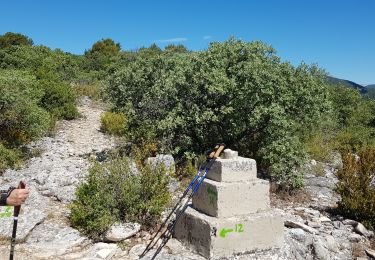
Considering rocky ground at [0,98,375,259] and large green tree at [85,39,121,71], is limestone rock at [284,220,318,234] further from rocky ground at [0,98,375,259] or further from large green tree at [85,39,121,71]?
large green tree at [85,39,121,71]

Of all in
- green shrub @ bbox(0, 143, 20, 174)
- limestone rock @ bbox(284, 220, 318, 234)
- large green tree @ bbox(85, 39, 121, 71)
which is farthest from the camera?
large green tree @ bbox(85, 39, 121, 71)

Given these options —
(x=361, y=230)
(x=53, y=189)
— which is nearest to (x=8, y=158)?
(x=53, y=189)

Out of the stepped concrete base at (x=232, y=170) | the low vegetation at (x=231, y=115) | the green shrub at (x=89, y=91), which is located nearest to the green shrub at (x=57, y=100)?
the low vegetation at (x=231, y=115)

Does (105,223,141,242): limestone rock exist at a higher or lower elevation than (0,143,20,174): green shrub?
lower

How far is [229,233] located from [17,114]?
27.8ft

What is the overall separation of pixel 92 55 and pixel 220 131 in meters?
35.0

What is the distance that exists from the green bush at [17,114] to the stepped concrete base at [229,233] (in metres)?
7.36

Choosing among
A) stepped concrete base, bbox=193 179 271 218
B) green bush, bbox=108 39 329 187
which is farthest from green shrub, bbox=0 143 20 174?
stepped concrete base, bbox=193 179 271 218

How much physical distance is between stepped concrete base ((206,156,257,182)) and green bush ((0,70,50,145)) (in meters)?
7.68

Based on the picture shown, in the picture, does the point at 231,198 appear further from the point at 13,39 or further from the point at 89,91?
the point at 13,39

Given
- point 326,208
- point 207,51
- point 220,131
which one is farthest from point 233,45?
point 326,208

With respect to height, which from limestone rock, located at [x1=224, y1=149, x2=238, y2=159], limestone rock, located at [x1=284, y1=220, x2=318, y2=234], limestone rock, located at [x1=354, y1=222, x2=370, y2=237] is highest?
limestone rock, located at [x1=224, y1=149, x2=238, y2=159]

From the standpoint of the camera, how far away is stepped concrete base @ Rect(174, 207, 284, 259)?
5.82 metres

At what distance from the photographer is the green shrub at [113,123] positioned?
15.8 metres
